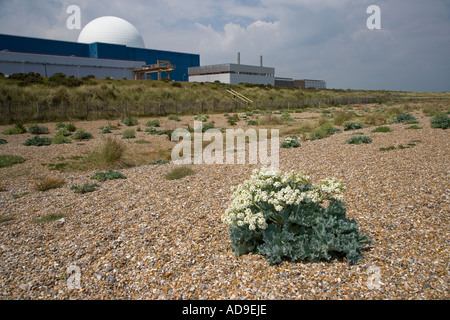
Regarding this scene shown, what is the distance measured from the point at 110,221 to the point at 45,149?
10.2 m

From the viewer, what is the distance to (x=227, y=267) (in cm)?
365

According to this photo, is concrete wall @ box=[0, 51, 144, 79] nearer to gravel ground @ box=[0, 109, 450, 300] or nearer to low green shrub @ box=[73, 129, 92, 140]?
low green shrub @ box=[73, 129, 92, 140]

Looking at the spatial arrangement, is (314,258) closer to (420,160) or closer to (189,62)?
(420,160)

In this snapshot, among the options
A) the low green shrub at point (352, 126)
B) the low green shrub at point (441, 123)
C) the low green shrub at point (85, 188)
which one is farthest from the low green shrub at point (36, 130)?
the low green shrub at point (441, 123)

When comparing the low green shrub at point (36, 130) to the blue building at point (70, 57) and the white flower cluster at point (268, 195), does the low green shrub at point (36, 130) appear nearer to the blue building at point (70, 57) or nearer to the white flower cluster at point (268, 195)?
the white flower cluster at point (268, 195)

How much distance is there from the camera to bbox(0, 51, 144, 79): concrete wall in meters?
44.1

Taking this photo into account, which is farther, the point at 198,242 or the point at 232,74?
the point at 232,74

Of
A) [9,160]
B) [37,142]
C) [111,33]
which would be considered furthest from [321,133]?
[111,33]

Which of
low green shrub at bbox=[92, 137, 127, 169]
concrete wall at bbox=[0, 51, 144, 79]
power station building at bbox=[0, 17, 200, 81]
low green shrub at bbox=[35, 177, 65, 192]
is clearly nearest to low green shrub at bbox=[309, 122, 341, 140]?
low green shrub at bbox=[92, 137, 127, 169]

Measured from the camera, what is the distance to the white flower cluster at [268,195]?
3557mm

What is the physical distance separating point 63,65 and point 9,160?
4404 cm

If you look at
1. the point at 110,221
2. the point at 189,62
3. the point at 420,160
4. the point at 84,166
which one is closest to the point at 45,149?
the point at 84,166

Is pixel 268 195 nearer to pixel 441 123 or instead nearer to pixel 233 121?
pixel 441 123

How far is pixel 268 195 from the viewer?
3736 mm
